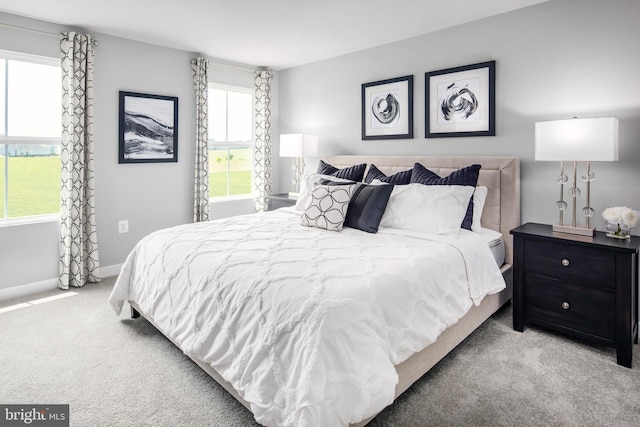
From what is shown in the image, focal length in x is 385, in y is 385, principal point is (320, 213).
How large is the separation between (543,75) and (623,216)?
127 cm

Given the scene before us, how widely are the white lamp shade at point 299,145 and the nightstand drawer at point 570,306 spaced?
9.10ft

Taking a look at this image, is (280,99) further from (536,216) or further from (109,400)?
(109,400)

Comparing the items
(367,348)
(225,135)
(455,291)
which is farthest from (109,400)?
(225,135)

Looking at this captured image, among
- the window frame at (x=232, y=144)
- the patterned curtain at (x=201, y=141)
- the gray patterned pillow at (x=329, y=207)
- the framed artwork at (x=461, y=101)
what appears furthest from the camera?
the window frame at (x=232, y=144)

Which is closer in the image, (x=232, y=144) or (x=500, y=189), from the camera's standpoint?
(x=500, y=189)

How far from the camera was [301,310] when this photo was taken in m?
1.58

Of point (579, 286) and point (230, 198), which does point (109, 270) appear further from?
point (579, 286)

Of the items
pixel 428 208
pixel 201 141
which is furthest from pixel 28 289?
pixel 428 208

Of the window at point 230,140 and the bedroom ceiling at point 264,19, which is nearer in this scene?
the bedroom ceiling at point 264,19

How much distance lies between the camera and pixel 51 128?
12.4ft

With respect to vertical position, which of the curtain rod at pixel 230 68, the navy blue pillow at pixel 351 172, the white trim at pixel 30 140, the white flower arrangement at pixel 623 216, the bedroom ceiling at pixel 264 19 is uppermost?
the curtain rod at pixel 230 68

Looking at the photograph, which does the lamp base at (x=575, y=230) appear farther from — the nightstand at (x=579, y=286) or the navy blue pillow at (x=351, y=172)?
the navy blue pillow at (x=351, y=172)

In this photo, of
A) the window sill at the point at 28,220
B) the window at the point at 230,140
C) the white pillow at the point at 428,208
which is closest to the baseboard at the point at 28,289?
the window sill at the point at 28,220
